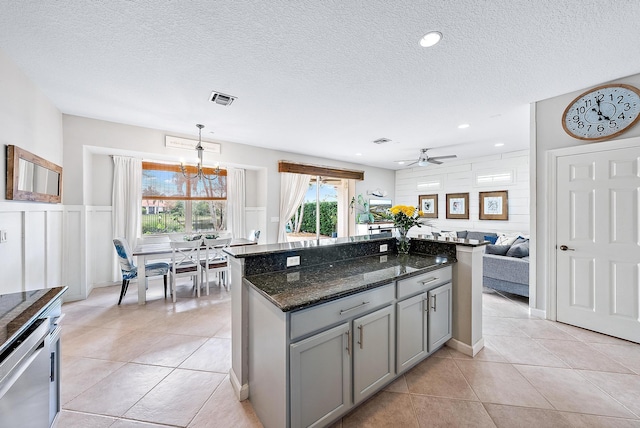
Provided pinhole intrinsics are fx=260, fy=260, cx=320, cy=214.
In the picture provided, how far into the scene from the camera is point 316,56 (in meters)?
2.22

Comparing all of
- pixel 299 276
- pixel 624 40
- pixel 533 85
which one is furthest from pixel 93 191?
pixel 624 40

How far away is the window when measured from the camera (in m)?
4.79

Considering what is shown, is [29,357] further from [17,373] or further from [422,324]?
[422,324]

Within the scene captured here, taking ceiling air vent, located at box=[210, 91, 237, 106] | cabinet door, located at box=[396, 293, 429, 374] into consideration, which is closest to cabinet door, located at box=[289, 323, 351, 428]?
cabinet door, located at box=[396, 293, 429, 374]

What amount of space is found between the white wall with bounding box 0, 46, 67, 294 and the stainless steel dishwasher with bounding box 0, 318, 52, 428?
1.71m

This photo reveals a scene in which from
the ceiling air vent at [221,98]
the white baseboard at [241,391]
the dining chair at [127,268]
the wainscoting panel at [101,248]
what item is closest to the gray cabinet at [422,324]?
the white baseboard at [241,391]

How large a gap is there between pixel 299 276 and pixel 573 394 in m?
2.12

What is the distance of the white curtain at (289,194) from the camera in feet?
18.7

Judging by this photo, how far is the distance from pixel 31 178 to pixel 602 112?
589 cm

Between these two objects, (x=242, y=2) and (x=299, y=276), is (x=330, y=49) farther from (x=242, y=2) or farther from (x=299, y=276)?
→ (x=299, y=276)

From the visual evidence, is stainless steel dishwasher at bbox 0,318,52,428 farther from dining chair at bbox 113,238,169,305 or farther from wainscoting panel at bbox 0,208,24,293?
dining chair at bbox 113,238,169,305

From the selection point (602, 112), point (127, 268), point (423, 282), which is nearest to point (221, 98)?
point (127, 268)

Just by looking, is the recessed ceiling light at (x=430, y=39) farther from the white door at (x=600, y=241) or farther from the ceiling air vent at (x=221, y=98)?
the white door at (x=600, y=241)

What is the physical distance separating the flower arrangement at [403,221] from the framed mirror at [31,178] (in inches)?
136
